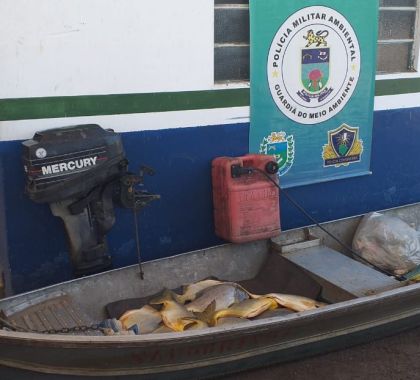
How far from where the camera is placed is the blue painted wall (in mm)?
4152

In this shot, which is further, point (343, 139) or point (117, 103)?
point (343, 139)

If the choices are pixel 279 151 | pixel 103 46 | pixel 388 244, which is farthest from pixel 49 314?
pixel 388 244

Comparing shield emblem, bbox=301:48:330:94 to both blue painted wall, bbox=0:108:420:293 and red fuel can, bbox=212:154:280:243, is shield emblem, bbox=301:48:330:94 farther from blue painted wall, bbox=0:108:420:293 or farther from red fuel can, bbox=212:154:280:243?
red fuel can, bbox=212:154:280:243

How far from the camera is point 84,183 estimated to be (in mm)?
3846

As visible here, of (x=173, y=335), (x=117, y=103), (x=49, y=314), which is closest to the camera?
(x=173, y=335)

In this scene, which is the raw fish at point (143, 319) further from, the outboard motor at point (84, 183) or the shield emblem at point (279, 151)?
the shield emblem at point (279, 151)

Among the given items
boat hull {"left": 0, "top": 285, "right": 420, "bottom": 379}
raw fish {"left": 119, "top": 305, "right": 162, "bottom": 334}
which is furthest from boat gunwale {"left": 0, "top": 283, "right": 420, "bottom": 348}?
raw fish {"left": 119, "top": 305, "right": 162, "bottom": 334}

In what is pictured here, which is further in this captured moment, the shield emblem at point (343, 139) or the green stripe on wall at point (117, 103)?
the shield emblem at point (343, 139)

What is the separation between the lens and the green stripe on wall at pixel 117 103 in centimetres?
392

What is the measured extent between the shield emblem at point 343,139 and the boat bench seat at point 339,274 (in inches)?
34.6

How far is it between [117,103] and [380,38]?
240 centimetres

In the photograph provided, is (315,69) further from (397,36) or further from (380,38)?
(397,36)

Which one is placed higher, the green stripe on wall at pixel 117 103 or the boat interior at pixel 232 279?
the green stripe on wall at pixel 117 103

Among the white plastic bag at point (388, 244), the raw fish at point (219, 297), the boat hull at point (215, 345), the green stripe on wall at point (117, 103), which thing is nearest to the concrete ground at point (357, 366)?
the boat hull at point (215, 345)
